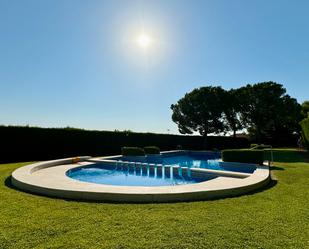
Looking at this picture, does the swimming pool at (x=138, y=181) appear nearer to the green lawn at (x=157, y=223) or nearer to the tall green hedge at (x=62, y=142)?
the green lawn at (x=157, y=223)

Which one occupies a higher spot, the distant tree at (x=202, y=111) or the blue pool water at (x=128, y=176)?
the distant tree at (x=202, y=111)

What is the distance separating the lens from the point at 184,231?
393 cm

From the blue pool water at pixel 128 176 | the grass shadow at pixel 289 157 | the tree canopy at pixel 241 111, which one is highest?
the tree canopy at pixel 241 111

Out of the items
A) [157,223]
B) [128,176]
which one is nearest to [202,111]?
[128,176]

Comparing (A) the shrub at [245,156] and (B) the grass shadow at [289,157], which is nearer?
(A) the shrub at [245,156]

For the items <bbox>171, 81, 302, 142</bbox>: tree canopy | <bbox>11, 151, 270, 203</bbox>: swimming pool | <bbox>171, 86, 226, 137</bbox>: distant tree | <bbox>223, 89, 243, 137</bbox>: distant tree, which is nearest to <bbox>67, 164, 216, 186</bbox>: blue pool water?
<bbox>11, 151, 270, 203</bbox>: swimming pool

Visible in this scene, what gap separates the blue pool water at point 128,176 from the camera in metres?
10.7

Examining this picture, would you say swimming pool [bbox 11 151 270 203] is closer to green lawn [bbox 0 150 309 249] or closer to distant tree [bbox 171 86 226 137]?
green lawn [bbox 0 150 309 249]

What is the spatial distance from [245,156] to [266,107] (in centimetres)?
2486

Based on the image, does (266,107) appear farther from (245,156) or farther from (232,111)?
(245,156)

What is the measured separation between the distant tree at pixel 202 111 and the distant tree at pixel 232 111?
0.82 m

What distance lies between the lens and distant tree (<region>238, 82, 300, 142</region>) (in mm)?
34656

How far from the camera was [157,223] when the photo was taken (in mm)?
4316

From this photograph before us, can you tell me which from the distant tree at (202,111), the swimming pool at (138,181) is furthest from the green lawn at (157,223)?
the distant tree at (202,111)
